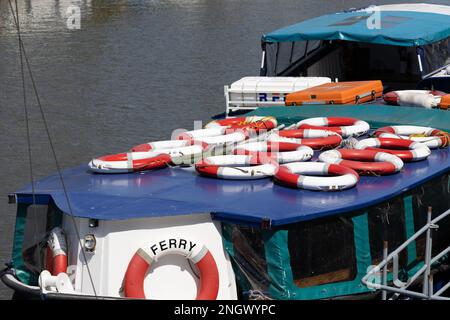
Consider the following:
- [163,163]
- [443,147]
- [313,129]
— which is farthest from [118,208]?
[443,147]

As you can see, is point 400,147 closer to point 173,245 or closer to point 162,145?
point 162,145

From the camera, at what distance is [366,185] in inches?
416

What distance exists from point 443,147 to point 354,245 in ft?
8.60

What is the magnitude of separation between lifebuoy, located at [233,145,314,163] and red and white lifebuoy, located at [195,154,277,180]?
0.34ft

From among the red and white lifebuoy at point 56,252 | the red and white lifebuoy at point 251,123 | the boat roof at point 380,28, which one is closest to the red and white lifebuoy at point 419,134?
the red and white lifebuoy at point 251,123

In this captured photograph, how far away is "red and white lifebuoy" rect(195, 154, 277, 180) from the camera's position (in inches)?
421

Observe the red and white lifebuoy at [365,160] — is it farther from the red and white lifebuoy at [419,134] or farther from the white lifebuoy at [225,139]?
the white lifebuoy at [225,139]

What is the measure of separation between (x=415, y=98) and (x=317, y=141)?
10.9ft

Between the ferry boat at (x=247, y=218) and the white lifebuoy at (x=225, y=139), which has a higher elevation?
the white lifebuoy at (x=225, y=139)

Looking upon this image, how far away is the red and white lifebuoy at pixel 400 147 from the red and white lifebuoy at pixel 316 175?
1052mm

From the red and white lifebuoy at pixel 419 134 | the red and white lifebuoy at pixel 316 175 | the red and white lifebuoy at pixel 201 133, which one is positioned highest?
the red and white lifebuoy at pixel 201 133

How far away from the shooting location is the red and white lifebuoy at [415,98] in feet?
47.4

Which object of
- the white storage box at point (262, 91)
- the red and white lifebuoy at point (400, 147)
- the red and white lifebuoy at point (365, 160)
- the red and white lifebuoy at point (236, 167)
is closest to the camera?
the red and white lifebuoy at point (236, 167)

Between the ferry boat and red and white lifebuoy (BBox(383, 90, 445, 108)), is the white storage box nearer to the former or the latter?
red and white lifebuoy (BBox(383, 90, 445, 108))
